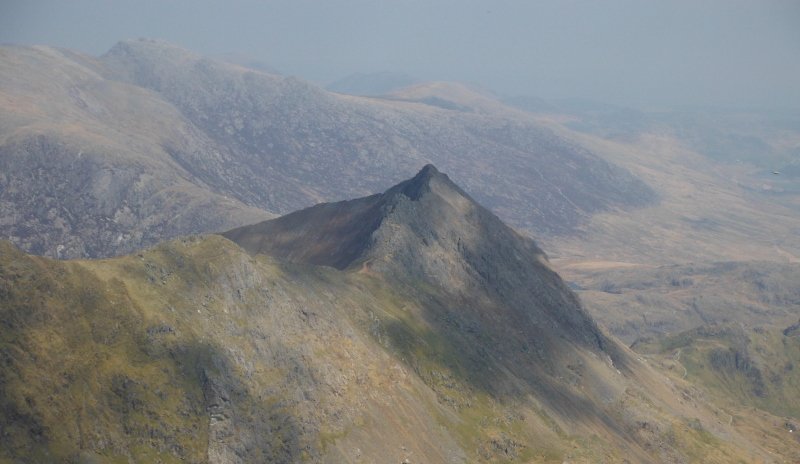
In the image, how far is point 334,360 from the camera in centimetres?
10594

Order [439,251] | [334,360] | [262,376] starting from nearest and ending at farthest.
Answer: [262,376] → [334,360] → [439,251]

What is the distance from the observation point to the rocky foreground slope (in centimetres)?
7394

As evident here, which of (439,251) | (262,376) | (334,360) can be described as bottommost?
(334,360)

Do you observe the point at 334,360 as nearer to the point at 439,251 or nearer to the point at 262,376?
the point at 262,376

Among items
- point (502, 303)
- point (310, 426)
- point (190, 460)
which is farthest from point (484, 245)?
point (190, 460)

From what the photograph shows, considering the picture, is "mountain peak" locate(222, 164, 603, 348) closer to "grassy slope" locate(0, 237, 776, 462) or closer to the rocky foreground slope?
the rocky foreground slope

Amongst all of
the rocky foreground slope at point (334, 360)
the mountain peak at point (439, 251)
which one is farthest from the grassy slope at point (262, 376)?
the mountain peak at point (439, 251)

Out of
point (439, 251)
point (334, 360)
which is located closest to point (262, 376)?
point (334, 360)

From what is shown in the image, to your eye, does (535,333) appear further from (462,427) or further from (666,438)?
(462,427)

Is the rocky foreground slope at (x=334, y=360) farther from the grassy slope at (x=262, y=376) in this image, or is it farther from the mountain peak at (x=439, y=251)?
the mountain peak at (x=439, y=251)

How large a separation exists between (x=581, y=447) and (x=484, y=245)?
71813mm

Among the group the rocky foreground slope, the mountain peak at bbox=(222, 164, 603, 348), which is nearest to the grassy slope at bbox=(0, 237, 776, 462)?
the rocky foreground slope

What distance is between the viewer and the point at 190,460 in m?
76.8

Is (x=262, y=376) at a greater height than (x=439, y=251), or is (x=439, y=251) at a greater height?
(x=439, y=251)
